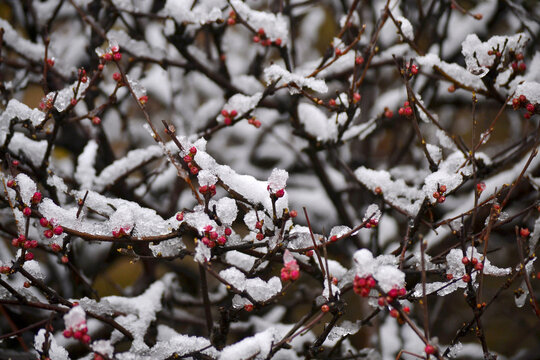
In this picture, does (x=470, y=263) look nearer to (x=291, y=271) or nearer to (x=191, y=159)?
(x=291, y=271)

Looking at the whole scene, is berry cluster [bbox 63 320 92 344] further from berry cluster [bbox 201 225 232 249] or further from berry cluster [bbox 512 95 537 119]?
berry cluster [bbox 512 95 537 119]

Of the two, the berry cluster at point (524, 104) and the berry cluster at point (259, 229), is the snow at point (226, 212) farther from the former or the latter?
the berry cluster at point (524, 104)

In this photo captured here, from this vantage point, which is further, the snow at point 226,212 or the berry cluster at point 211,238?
the snow at point 226,212

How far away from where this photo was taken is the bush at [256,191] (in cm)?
167

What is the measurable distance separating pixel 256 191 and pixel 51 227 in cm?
85

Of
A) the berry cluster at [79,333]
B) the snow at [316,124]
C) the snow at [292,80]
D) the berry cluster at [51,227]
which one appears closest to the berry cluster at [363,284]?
the berry cluster at [79,333]

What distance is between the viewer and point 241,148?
5461mm

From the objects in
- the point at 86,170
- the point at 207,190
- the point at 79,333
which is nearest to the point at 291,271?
the point at 207,190

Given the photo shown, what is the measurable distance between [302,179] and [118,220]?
351 cm

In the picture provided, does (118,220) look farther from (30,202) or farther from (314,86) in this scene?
(314,86)

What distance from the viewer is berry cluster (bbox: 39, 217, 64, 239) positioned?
1629 mm

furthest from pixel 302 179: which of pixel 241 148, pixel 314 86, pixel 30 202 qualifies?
pixel 30 202

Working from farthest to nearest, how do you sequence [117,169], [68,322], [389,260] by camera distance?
[117,169] < [389,260] < [68,322]

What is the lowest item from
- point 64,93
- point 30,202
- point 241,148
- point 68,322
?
point 68,322
